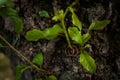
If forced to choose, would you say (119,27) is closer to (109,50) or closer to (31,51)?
(109,50)

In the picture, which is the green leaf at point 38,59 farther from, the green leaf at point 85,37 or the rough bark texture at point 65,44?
the green leaf at point 85,37

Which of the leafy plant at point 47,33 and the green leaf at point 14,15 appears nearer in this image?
the leafy plant at point 47,33

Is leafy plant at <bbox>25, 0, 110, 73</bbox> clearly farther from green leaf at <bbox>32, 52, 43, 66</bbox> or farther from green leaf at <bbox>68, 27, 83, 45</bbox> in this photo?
green leaf at <bbox>32, 52, 43, 66</bbox>

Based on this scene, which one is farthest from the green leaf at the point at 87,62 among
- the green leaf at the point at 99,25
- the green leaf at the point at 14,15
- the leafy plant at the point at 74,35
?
the green leaf at the point at 14,15

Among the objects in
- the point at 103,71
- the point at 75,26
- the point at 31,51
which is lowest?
the point at 103,71

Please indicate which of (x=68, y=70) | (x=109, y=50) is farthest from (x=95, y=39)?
(x=68, y=70)

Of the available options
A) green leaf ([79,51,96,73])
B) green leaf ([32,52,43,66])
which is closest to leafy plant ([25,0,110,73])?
green leaf ([79,51,96,73])

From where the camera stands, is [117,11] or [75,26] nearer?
[75,26]

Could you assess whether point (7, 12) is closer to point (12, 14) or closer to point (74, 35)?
point (12, 14)
